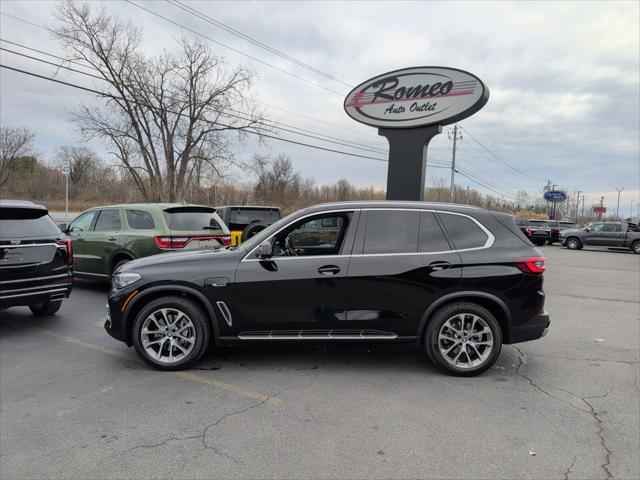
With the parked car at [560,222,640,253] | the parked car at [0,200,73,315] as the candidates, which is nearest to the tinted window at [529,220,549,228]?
the parked car at [560,222,640,253]

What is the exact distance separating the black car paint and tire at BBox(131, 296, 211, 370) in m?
0.12

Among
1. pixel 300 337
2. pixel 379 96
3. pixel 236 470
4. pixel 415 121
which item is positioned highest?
pixel 379 96

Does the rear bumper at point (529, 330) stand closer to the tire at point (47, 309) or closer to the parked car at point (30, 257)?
the parked car at point (30, 257)

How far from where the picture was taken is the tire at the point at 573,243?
26625 mm

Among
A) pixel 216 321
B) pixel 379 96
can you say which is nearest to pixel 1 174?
pixel 379 96

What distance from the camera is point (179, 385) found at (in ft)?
13.5

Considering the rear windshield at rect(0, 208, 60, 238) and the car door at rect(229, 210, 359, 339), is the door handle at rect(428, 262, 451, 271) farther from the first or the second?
the rear windshield at rect(0, 208, 60, 238)

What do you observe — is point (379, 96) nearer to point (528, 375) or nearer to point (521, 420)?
point (528, 375)

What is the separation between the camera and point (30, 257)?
5852 mm

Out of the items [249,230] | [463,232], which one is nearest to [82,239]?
[249,230]

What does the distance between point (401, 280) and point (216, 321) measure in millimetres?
1963

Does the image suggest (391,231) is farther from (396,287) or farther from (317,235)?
(317,235)

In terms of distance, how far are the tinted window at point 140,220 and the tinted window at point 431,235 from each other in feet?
17.1

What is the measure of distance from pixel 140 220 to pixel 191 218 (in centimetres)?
92
